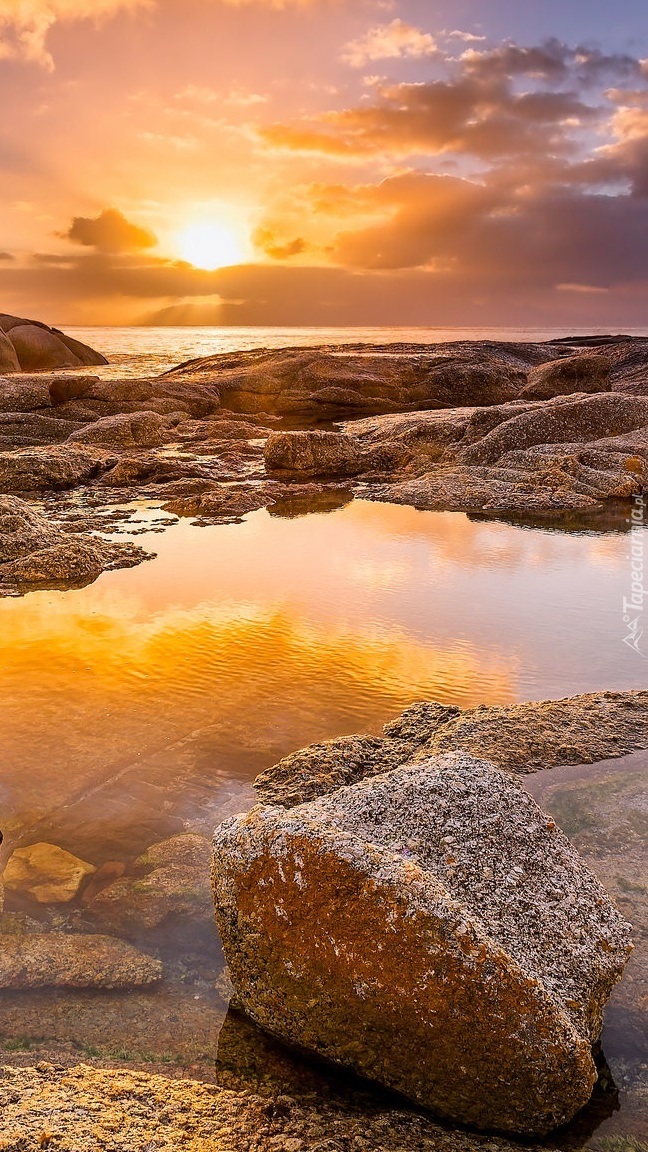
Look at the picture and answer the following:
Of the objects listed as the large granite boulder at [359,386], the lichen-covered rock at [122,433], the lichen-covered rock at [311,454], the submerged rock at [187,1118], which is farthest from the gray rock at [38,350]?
the submerged rock at [187,1118]

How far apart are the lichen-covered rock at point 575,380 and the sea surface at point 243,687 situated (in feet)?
51.5

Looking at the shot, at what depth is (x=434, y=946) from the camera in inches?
100

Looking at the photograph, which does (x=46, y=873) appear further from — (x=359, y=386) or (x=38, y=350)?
(x=38, y=350)

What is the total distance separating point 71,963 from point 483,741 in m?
2.68

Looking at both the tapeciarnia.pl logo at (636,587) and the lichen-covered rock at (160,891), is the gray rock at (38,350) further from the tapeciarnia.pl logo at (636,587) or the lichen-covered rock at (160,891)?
the lichen-covered rock at (160,891)

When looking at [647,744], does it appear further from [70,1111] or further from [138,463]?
[138,463]

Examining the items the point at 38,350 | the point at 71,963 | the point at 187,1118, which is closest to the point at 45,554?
the point at 71,963

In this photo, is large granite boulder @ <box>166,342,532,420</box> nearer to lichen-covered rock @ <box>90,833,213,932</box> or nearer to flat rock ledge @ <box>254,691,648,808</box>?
flat rock ledge @ <box>254,691,648,808</box>

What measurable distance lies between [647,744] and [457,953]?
3.04m

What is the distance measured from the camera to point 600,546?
34.1 feet

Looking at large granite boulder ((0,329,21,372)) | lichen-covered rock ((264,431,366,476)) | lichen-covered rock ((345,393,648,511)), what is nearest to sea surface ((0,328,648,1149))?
lichen-covered rock ((345,393,648,511))

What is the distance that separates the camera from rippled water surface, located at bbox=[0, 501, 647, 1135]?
4.07 metres

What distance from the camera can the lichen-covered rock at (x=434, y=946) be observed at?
249 centimetres

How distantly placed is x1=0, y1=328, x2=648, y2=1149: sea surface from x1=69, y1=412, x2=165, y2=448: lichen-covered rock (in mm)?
8787
